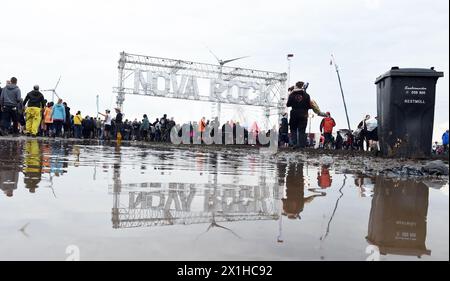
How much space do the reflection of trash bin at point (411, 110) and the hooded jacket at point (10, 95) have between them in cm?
1060

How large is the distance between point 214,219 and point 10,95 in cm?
1291

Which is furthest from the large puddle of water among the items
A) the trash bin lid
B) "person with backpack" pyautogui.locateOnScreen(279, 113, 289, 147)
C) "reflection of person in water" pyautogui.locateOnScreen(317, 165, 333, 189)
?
"person with backpack" pyautogui.locateOnScreen(279, 113, 289, 147)

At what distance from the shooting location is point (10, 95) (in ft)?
45.1

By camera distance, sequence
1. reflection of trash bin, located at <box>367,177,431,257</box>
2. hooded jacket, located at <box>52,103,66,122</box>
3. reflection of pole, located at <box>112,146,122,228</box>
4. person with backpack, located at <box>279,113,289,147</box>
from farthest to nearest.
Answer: person with backpack, located at <box>279,113,289,147</box>, hooded jacket, located at <box>52,103,66,122</box>, reflection of pole, located at <box>112,146,122,228</box>, reflection of trash bin, located at <box>367,177,431,257</box>

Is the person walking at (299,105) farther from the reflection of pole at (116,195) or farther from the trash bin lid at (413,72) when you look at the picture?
the reflection of pole at (116,195)

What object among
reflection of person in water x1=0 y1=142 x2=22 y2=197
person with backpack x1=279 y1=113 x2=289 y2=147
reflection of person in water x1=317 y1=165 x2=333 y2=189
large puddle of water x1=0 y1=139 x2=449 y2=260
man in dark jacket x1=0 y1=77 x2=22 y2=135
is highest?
man in dark jacket x1=0 y1=77 x2=22 y2=135

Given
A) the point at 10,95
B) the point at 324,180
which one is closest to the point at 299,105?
the point at 324,180

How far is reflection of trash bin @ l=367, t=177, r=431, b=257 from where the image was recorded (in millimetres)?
2121

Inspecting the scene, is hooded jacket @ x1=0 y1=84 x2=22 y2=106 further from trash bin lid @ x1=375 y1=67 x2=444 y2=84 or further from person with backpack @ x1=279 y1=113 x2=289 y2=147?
person with backpack @ x1=279 y1=113 x2=289 y2=147

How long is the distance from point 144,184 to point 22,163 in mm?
2232

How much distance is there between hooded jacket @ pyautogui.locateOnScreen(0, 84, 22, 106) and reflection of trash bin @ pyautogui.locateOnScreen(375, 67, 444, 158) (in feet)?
34.8

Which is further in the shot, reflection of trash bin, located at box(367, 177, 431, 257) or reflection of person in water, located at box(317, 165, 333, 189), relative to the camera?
reflection of person in water, located at box(317, 165, 333, 189)

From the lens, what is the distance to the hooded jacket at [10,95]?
13.7m

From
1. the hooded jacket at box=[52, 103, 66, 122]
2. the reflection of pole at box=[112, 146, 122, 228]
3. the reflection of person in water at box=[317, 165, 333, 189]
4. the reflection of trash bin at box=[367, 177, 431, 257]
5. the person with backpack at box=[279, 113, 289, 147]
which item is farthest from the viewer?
the person with backpack at box=[279, 113, 289, 147]
